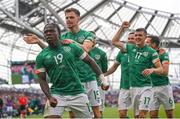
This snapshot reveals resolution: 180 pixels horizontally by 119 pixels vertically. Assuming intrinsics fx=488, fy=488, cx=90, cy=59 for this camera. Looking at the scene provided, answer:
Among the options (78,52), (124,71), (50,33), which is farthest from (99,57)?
(50,33)

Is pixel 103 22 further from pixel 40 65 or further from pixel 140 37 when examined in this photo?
pixel 40 65

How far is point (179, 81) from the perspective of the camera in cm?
6950

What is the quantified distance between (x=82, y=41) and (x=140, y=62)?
1.97m

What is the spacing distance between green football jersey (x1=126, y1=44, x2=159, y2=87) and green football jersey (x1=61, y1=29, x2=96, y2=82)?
1.21 m

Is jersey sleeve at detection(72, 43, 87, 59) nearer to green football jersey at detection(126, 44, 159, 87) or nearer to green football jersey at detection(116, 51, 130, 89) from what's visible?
green football jersey at detection(126, 44, 159, 87)

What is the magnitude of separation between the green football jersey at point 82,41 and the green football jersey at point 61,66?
7.64 feet

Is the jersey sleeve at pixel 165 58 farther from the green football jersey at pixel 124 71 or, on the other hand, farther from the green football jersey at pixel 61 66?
the green football jersey at pixel 61 66

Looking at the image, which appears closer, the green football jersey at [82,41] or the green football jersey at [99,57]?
the green football jersey at [82,41]

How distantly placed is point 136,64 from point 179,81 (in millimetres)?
59204

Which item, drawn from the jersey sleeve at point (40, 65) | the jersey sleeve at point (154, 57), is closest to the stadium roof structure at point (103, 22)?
the jersey sleeve at point (154, 57)

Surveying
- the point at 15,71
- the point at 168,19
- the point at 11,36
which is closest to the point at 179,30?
the point at 168,19

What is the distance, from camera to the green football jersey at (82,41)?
10117mm

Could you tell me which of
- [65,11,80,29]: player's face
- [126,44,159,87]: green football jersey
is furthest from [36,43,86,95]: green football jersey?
[126,44,159,87]: green football jersey

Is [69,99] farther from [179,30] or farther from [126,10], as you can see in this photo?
[179,30]
